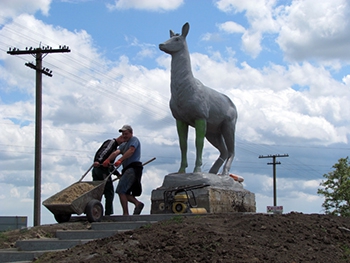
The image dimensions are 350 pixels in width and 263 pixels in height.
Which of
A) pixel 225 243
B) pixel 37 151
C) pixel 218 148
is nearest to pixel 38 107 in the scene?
pixel 37 151

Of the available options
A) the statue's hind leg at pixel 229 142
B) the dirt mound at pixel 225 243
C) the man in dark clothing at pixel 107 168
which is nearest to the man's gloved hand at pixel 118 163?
the man in dark clothing at pixel 107 168

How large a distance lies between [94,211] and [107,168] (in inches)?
55.7

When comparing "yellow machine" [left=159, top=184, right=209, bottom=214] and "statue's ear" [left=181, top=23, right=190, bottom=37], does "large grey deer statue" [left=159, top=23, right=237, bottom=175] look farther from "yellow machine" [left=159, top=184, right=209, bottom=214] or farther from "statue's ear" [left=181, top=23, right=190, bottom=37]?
"yellow machine" [left=159, top=184, right=209, bottom=214]

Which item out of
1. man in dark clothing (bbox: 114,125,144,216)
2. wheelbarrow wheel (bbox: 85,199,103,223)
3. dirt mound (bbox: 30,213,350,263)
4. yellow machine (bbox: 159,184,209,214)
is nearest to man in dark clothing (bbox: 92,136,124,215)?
man in dark clothing (bbox: 114,125,144,216)

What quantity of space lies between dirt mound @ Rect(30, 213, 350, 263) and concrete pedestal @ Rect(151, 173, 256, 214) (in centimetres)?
Answer: 266

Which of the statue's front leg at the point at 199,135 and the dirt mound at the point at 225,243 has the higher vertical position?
the statue's front leg at the point at 199,135

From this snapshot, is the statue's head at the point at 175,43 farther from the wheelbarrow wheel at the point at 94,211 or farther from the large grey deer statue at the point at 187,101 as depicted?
the wheelbarrow wheel at the point at 94,211

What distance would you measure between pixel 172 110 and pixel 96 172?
2576 millimetres

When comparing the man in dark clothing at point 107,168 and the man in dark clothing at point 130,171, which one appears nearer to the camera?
the man in dark clothing at point 130,171

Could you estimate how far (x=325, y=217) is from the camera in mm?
10641

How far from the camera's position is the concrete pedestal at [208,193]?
12609 mm

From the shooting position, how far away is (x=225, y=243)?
319 inches

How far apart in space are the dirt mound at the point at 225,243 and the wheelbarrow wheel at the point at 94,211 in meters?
2.13

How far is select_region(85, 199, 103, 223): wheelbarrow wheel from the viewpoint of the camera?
11.3m
